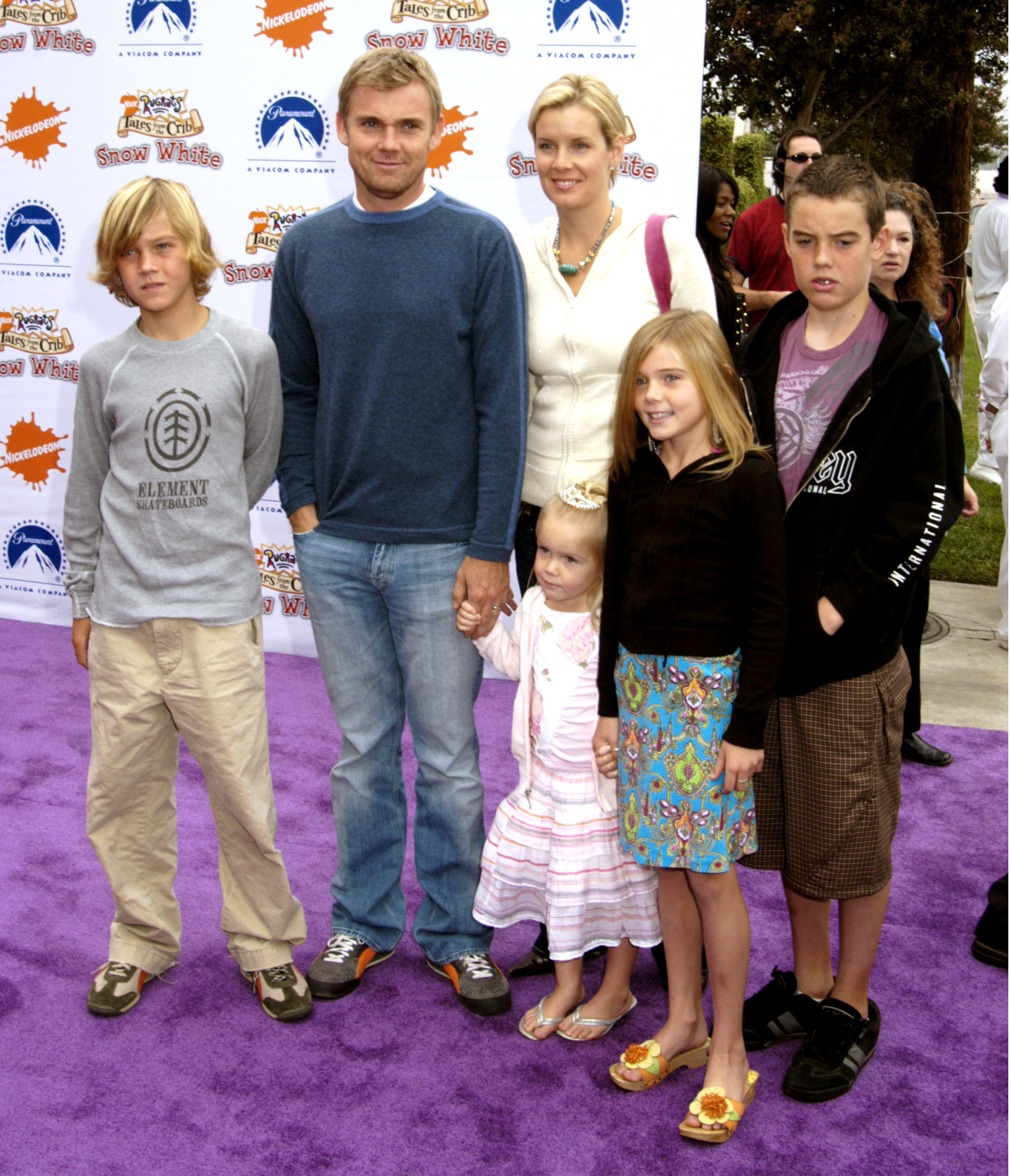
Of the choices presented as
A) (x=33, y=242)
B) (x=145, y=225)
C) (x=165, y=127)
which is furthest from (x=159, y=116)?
(x=145, y=225)

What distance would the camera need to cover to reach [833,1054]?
233 centimetres

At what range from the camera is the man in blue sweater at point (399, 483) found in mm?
2299

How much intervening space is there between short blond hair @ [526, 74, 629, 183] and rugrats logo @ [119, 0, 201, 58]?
9.71 ft

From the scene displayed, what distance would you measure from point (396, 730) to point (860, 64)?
1119cm

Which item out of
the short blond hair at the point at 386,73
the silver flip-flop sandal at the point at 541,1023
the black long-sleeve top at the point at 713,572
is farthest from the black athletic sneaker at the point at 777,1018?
the short blond hair at the point at 386,73

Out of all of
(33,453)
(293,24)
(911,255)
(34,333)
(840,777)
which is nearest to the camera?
(840,777)

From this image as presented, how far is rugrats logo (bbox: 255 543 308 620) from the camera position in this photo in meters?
5.00

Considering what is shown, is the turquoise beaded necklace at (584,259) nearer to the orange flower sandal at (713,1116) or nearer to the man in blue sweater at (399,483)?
the man in blue sweater at (399,483)

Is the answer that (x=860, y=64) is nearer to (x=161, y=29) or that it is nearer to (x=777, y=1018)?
(x=161, y=29)

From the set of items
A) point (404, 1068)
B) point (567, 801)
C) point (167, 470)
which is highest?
point (167, 470)

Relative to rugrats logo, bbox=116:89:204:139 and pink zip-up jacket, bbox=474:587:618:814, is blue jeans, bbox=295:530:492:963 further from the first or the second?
rugrats logo, bbox=116:89:204:139

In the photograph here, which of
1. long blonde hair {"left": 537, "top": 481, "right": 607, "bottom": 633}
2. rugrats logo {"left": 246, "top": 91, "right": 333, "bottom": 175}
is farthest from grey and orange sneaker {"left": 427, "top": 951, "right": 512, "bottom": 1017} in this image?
rugrats logo {"left": 246, "top": 91, "right": 333, "bottom": 175}

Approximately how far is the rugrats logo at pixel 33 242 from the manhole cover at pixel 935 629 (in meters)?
4.18

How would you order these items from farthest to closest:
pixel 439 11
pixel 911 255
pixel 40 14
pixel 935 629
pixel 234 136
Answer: pixel 935 629 < pixel 40 14 < pixel 234 136 < pixel 439 11 < pixel 911 255
